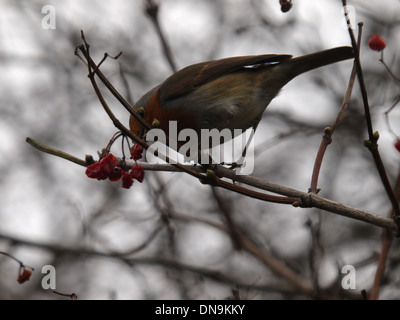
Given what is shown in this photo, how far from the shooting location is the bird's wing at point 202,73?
12.7 ft

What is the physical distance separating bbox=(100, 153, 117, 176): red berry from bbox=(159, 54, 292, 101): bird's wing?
139 cm

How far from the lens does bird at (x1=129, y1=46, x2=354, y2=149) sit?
374 cm

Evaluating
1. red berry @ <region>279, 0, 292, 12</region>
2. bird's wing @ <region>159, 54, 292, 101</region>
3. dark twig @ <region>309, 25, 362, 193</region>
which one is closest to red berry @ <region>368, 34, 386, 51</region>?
dark twig @ <region>309, 25, 362, 193</region>

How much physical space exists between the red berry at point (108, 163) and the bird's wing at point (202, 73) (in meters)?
1.39

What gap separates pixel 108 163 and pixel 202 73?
1.77 metres

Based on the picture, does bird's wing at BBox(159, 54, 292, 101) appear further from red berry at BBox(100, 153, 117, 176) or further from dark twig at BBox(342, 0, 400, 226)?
dark twig at BBox(342, 0, 400, 226)

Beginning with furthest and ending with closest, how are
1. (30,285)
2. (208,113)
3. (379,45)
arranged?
1. (30,285)
2. (208,113)
3. (379,45)

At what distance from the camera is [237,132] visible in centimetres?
388

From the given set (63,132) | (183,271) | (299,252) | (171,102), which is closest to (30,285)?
(63,132)

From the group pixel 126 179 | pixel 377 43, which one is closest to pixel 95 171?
pixel 126 179

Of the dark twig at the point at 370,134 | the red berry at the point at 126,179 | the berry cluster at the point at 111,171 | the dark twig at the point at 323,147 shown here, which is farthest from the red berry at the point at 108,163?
the dark twig at the point at 370,134

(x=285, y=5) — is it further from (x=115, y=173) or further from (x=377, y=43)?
(x=115, y=173)

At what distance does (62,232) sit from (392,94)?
4.37 metres
